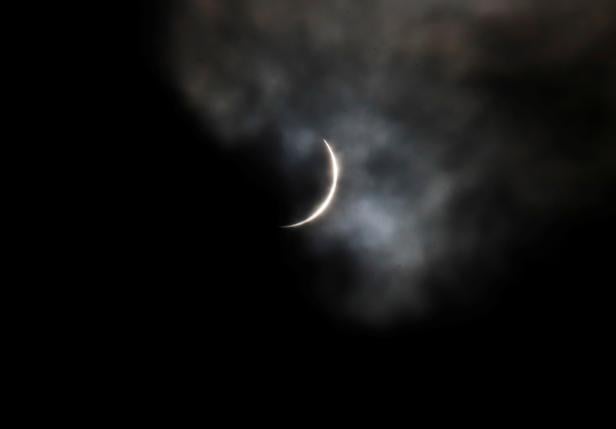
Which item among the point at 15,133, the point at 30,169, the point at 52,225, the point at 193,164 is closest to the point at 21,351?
the point at 52,225

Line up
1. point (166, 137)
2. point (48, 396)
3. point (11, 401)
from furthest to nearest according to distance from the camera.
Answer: point (166, 137), point (48, 396), point (11, 401)

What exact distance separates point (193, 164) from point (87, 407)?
7.81 metres

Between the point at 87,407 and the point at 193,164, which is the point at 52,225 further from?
the point at 87,407

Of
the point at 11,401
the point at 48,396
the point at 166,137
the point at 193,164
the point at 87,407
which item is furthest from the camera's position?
the point at 193,164

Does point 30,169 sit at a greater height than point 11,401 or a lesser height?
greater

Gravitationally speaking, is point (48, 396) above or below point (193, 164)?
below

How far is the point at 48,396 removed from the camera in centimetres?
739

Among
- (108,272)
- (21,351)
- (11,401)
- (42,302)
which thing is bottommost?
(11,401)

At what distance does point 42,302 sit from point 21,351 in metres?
1.15

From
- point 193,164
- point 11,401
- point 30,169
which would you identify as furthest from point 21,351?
point 193,164

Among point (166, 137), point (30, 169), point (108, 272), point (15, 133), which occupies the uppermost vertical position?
point (166, 137)

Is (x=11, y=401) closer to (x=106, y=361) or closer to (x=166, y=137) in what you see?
(x=106, y=361)

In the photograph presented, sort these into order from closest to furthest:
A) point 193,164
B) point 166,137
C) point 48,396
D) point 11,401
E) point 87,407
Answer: point 11,401 < point 48,396 < point 87,407 < point 166,137 < point 193,164

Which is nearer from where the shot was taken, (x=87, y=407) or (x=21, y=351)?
(x=21, y=351)
